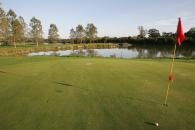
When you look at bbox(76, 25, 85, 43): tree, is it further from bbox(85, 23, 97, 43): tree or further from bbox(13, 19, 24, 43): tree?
bbox(13, 19, 24, 43): tree

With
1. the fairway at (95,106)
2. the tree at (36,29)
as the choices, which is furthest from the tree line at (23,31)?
the fairway at (95,106)

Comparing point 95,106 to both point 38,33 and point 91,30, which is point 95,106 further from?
point 91,30

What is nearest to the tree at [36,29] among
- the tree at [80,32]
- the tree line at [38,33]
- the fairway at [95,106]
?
the tree line at [38,33]

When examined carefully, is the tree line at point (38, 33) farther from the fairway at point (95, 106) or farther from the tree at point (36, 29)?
the fairway at point (95, 106)

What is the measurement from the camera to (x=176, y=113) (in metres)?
4.04

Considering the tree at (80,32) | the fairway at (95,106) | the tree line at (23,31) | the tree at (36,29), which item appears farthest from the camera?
the tree at (80,32)

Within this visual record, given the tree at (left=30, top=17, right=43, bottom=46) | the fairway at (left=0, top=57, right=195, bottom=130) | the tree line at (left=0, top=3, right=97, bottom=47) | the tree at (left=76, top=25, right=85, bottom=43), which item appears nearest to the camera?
the fairway at (left=0, top=57, right=195, bottom=130)

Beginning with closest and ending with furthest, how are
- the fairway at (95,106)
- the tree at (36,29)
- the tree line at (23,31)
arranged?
the fairway at (95,106) < the tree line at (23,31) < the tree at (36,29)

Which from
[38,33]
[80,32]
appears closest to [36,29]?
[38,33]

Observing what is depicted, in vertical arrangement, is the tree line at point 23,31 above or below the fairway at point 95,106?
above

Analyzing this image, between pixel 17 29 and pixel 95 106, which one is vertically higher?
pixel 17 29

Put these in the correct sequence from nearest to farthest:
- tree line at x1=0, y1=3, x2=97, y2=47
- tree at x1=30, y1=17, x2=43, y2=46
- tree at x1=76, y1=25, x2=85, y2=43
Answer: tree line at x1=0, y1=3, x2=97, y2=47, tree at x1=30, y1=17, x2=43, y2=46, tree at x1=76, y1=25, x2=85, y2=43

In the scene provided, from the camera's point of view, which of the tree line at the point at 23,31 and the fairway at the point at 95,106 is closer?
the fairway at the point at 95,106

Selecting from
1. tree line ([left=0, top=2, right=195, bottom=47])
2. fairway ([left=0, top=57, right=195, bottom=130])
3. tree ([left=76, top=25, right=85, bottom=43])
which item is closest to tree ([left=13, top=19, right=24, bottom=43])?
tree line ([left=0, top=2, right=195, bottom=47])
